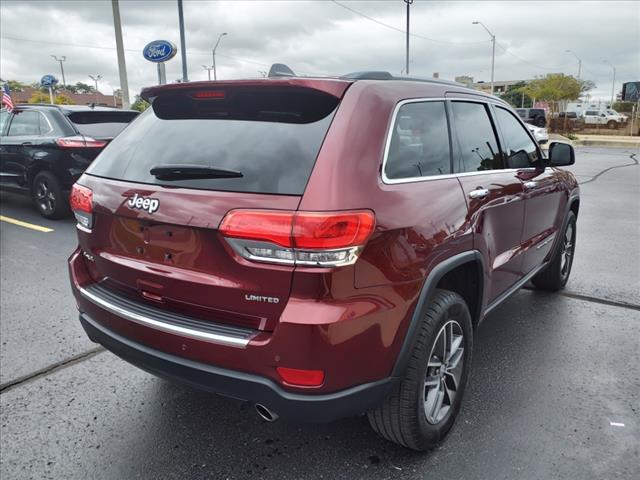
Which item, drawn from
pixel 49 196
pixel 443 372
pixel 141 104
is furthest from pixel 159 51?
pixel 141 104

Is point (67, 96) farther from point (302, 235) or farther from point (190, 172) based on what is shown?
point (302, 235)

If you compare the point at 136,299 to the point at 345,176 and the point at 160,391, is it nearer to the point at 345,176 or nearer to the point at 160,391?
the point at 160,391

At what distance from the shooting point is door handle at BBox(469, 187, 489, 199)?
2748 mm

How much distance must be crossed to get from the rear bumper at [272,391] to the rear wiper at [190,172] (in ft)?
2.47

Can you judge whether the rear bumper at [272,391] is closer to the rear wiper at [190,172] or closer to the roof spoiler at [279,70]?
the rear wiper at [190,172]

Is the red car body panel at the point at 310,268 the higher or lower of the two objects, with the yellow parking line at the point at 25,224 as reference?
higher

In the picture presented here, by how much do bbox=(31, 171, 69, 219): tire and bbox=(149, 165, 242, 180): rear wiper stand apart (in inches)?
243

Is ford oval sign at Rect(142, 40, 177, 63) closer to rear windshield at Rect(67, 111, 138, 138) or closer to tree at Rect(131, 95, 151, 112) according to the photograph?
tree at Rect(131, 95, 151, 112)

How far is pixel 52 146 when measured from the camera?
301 inches

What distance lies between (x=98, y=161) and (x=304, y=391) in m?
1.70

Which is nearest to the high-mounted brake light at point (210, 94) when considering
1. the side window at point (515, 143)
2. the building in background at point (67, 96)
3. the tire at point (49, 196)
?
the side window at point (515, 143)

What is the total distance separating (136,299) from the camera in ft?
8.11

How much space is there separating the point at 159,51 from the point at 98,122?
9.51 metres

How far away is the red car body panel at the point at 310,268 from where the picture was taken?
197 centimetres
